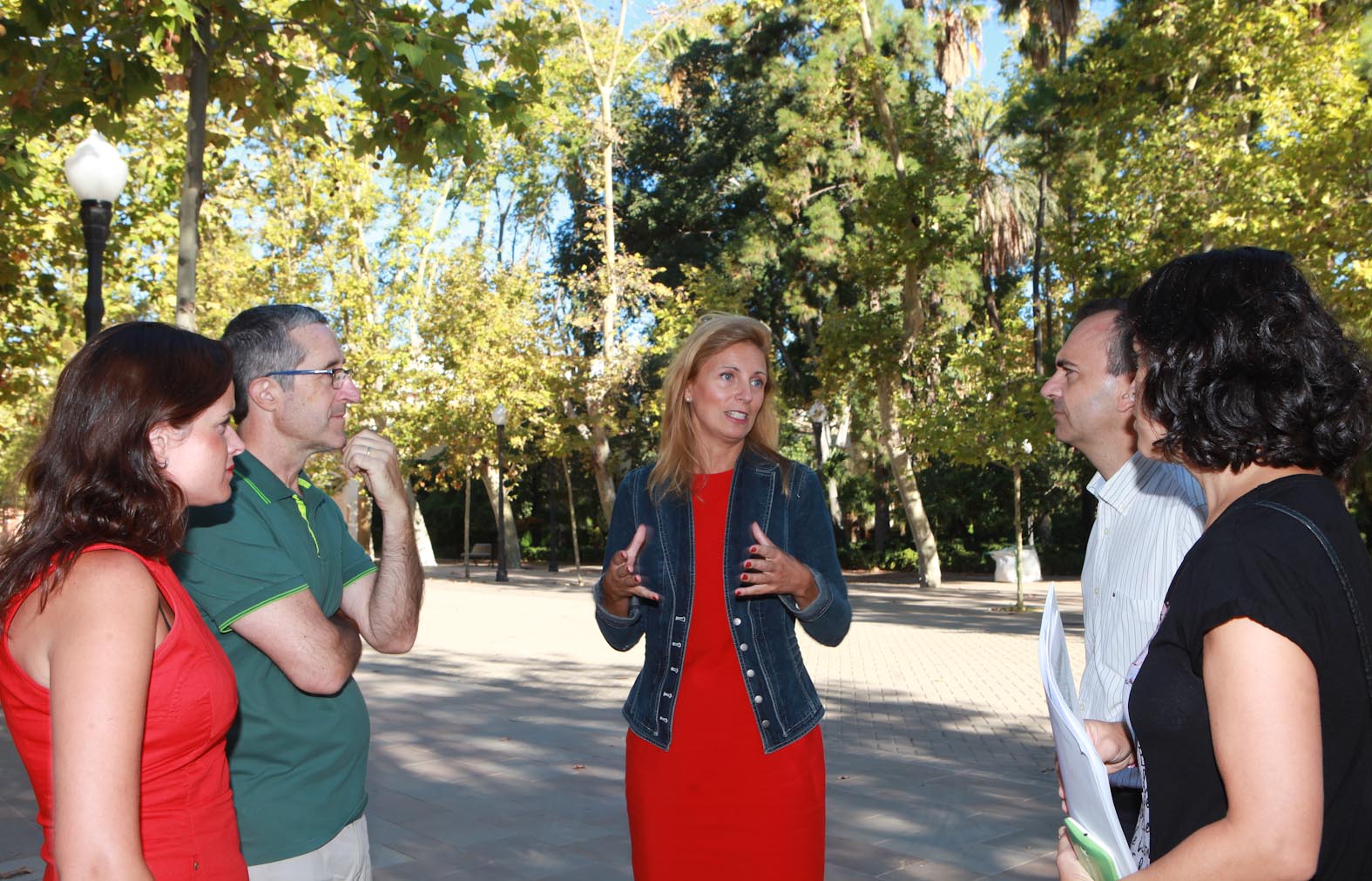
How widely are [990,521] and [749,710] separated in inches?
1067

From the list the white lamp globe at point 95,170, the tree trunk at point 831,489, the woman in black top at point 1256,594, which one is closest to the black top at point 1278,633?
the woman in black top at point 1256,594

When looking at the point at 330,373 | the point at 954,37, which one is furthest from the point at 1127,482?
the point at 954,37

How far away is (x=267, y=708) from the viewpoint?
103 inches

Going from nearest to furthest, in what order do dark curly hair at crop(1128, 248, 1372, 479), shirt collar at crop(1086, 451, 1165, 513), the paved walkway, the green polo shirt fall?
1. dark curly hair at crop(1128, 248, 1372, 479)
2. the green polo shirt
3. shirt collar at crop(1086, 451, 1165, 513)
4. the paved walkway

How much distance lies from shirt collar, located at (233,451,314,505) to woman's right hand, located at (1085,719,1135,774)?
6.16 feet

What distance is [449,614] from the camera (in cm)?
1950

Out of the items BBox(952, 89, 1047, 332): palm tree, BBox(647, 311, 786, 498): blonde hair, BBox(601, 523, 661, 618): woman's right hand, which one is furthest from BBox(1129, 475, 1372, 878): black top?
BBox(952, 89, 1047, 332): palm tree

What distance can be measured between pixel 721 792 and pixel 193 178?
503 cm

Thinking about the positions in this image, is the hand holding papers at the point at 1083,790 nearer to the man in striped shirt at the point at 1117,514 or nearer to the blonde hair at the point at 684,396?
the man in striped shirt at the point at 1117,514

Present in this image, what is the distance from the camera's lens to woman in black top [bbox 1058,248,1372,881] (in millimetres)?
1552

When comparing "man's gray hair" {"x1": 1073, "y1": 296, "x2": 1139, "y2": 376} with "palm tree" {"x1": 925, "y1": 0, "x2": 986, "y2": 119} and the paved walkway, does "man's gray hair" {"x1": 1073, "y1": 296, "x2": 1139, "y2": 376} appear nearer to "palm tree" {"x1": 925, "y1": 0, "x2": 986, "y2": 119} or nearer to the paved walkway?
the paved walkway

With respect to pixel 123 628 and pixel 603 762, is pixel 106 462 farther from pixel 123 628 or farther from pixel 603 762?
pixel 603 762

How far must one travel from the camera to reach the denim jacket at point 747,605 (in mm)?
3266

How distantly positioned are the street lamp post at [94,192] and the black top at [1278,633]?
341 inches
